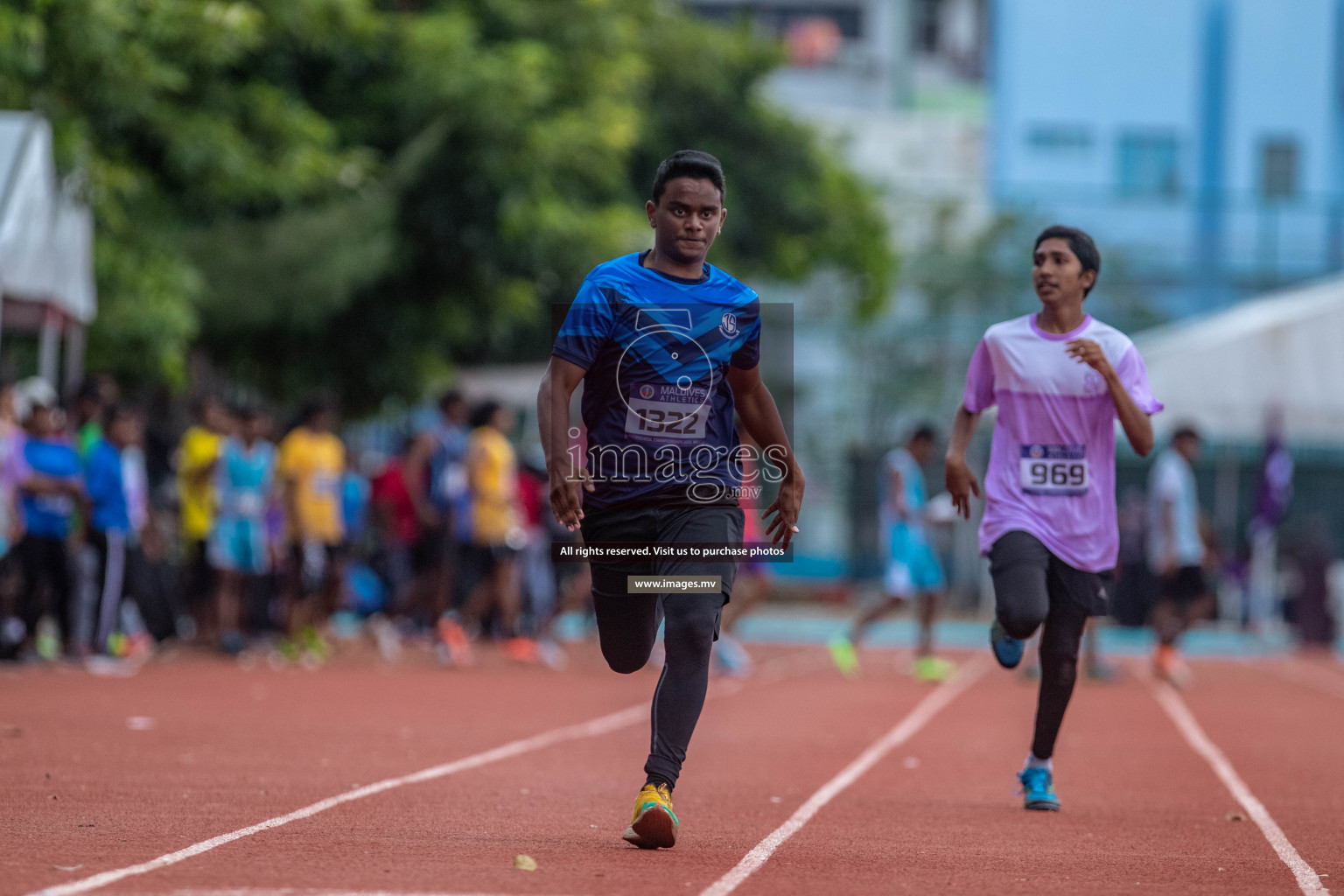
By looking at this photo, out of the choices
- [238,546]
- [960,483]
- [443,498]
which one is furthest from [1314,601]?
[960,483]

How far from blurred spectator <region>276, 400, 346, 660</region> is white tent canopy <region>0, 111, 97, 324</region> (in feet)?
6.60

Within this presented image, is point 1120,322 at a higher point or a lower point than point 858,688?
higher

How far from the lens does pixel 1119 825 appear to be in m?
7.32

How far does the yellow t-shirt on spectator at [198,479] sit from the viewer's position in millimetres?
16234

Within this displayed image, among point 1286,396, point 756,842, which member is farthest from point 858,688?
point 756,842

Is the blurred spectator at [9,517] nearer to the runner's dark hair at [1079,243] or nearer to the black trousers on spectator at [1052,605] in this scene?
the black trousers on spectator at [1052,605]

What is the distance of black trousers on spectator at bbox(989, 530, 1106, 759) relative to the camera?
24.5ft

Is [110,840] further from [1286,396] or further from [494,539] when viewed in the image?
[1286,396]

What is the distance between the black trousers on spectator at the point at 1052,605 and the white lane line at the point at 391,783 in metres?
2.47

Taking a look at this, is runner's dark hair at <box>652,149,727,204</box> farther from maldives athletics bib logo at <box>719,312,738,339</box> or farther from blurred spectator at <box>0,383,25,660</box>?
blurred spectator at <box>0,383,25,660</box>

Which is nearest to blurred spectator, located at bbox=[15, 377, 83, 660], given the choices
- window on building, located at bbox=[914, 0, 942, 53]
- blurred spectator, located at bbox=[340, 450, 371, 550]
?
blurred spectator, located at bbox=[340, 450, 371, 550]

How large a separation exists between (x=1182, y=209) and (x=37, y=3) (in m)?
30.1

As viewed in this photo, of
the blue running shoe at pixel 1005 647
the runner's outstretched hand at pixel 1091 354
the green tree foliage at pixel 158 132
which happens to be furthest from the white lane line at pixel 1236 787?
the green tree foliage at pixel 158 132

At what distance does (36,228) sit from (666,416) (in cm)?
922
